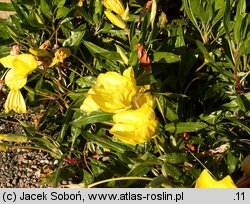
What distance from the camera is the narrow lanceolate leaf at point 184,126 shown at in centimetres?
182

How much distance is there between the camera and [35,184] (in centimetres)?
212

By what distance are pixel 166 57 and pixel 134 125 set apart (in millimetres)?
537

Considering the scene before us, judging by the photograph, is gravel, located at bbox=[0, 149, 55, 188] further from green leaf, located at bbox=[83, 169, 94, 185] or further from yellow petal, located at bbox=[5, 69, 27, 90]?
yellow petal, located at bbox=[5, 69, 27, 90]

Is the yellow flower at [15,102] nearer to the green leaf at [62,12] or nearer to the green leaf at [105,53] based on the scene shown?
the green leaf at [105,53]

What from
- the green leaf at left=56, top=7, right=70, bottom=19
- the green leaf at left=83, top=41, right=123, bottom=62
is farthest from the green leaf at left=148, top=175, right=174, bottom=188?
the green leaf at left=56, top=7, right=70, bottom=19

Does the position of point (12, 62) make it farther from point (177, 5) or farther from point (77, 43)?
point (177, 5)

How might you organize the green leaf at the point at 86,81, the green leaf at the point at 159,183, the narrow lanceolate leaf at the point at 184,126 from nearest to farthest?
the green leaf at the point at 159,183 → the narrow lanceolate leaf at the point at 184,126 → the green leaf at the point at 86,81

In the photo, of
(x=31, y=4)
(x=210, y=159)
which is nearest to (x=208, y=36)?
(x=210, y=159)

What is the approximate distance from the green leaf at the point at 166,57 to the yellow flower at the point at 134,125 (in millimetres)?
479

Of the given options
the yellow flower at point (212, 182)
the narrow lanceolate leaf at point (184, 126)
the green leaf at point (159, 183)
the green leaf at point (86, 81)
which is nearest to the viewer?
the yellow flower at point (212, 182)

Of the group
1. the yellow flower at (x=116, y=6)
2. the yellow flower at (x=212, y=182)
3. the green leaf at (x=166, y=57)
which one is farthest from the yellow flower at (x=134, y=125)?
the yellow flower at (x=116, y=6)

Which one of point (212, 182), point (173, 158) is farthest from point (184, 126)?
point (212, 182)

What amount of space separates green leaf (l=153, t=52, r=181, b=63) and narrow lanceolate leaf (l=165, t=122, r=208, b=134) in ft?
0.79

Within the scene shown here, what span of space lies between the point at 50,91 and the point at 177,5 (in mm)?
767
